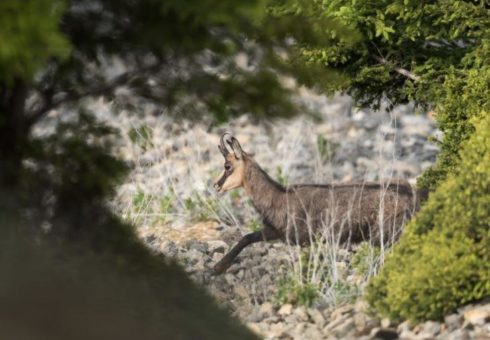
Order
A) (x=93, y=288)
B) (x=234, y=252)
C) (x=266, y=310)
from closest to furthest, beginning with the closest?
(x=93, y=288), (x=266, y=310), (x=234, y=252)

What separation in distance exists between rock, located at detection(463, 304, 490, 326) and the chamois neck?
268cm

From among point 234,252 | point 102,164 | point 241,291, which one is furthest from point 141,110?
point 234,252

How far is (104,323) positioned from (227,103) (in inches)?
52.5

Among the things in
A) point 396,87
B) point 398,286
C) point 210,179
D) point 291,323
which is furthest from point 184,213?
point 398,286

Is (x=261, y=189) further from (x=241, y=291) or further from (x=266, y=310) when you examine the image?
(x=266, y=310)

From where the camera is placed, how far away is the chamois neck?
911 cm

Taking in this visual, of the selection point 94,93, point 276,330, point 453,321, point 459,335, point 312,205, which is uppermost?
point 94,93

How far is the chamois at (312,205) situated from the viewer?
29.0 ft

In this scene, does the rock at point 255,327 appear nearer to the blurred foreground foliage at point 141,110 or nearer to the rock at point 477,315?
the blurred foreground foliage at point 141,110

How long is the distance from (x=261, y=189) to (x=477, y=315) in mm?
2917

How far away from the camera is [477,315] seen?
660cm

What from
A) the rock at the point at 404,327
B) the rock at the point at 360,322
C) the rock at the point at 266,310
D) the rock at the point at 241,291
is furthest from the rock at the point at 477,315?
the rock at the point at 241,291

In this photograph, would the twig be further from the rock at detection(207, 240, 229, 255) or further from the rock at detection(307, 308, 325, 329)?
the rock at detection(307, 308, 325, 329)

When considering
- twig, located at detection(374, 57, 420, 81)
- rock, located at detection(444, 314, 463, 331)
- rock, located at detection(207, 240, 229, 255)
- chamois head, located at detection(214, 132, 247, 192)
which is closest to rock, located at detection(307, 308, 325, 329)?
rock, located at detection(444, 314, 463, 331)
